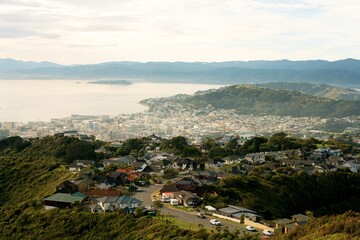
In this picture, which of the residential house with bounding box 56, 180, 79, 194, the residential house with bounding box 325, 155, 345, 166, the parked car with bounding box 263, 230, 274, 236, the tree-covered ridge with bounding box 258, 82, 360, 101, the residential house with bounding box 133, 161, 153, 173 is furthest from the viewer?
the tree-covered ridge with bounding box 258, 82, 360, 101

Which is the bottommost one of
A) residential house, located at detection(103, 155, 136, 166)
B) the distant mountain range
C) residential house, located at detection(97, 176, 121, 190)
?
the distant mountain range

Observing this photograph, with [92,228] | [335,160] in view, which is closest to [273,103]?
[335,160]

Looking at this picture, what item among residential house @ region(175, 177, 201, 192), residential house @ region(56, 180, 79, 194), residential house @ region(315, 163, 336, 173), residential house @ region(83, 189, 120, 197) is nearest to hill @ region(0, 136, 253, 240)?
residential house @ region(56, 180, 79, 194)

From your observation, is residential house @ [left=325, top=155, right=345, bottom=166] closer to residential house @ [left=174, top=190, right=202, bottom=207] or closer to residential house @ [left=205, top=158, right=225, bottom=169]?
residential house @ [left=205, top=158, right=225, bottom=169]

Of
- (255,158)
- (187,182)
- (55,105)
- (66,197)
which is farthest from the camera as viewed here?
(55,105)

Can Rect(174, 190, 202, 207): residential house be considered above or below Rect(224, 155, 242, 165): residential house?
above

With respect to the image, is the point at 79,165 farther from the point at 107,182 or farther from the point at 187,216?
the point at 187,216
